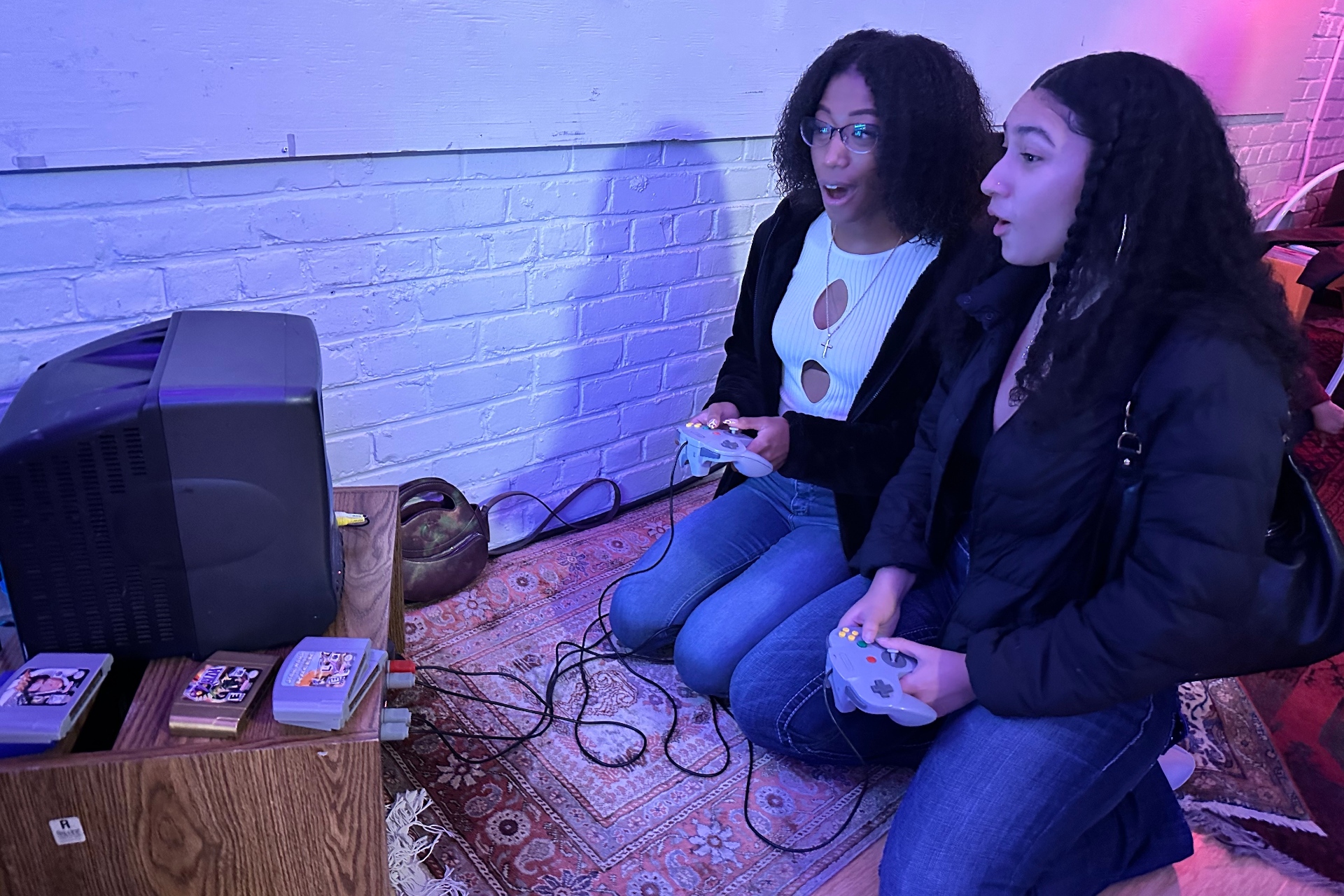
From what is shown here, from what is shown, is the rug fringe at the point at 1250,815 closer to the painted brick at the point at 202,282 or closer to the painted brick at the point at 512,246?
the painted brick at the point at 512,246

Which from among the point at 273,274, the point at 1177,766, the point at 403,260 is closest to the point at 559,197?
the point at 403,260

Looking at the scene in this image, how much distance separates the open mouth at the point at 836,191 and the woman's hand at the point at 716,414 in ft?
1.27

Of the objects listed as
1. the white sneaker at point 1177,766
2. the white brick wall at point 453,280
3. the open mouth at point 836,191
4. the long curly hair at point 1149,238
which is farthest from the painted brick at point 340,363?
the white sneaker at point 1177,766

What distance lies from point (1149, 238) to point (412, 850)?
1.17 meters

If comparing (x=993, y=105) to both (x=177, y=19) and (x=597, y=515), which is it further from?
(x=177, y=19)

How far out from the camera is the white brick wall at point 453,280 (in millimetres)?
1259

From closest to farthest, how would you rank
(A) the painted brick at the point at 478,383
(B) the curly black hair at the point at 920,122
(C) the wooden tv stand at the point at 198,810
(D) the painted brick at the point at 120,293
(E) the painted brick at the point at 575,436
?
(C) the wooden tv stand at the point at 198,810
(D) the painted brick at the point at 120,293
(B) the curly black hair at the point at 920,122
(A) the painted brick at the point at 478,383
(E) the painted brick at the point at 575,436

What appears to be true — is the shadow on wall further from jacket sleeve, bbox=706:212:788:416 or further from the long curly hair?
the long curly hair

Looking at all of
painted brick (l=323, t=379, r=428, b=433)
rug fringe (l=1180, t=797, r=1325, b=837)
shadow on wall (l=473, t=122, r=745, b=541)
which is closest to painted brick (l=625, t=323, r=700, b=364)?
Answer: shadow on wall (l=473, t=122, r=745, b=541)

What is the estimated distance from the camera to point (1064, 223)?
105cm

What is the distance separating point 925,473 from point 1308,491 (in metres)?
0.51

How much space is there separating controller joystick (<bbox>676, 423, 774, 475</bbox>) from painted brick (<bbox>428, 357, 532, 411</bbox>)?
47 centimetres

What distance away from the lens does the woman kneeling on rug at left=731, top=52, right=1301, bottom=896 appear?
3.13ft

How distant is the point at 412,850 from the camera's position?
3.95 ft
